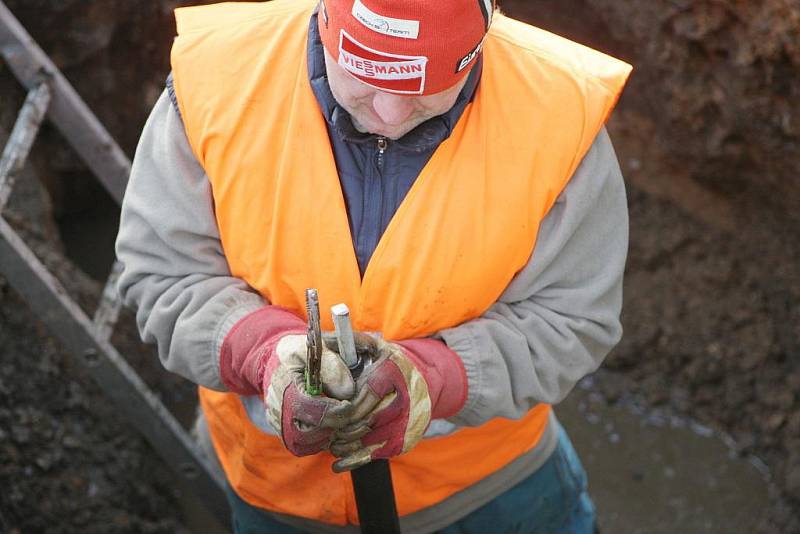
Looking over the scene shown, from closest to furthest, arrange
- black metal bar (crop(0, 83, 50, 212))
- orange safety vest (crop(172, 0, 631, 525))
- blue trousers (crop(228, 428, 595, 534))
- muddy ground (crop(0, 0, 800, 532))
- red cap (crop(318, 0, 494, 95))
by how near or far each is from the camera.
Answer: red cap (crop(318, 0, 494, 95)), orange safety vest (crop(172, 0, 631, 525)), blue trousers (crop(228, 428, 595, 534)), black metal bar (crop(0, 83, 50, 212)), muddy ground (crop(0, 0, 800, 532))

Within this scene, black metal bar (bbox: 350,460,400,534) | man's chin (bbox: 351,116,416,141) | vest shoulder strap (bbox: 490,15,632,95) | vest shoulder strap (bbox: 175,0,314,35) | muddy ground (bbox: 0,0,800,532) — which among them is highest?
vest shoulder strap (bbox: 175,0,314,35)

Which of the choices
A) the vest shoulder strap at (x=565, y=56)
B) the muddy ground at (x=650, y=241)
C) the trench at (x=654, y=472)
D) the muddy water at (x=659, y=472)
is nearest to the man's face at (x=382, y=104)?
the vest shoulder strap at (x=565, y=56)

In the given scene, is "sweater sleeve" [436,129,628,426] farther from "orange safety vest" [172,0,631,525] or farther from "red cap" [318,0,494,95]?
"red cap" [318,0,494,95]

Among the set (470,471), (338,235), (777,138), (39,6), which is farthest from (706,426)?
(39,6)

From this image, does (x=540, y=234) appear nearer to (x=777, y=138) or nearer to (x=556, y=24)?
(x=777, y=138)

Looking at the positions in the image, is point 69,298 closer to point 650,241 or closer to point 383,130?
point 383,130

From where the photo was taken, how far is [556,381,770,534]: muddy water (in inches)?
149

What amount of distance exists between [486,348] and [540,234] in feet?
0.90

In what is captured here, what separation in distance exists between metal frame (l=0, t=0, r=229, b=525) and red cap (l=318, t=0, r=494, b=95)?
1.38 meters

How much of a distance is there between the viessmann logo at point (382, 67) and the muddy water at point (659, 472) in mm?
2516

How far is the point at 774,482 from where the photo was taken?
384cm

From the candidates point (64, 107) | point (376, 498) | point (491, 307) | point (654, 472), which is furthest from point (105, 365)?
point (654, 472)

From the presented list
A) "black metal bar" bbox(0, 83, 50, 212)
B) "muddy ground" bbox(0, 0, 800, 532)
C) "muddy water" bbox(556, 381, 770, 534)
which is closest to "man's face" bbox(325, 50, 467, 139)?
"black metal bar" bbox(0, 83, 50, 212)

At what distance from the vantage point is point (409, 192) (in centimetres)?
200
